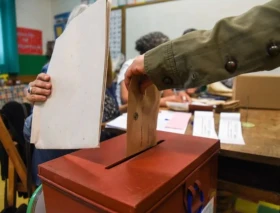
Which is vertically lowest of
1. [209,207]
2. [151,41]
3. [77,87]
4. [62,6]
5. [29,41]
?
[209,207]

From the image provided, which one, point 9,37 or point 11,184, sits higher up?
point 9,37

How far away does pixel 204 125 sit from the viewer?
93 centimetres

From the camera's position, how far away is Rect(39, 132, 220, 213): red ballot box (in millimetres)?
387

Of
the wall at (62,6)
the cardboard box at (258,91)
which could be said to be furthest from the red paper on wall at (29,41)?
the cardboard box at (258,91)

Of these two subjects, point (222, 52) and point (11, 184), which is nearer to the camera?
point (222, 52)

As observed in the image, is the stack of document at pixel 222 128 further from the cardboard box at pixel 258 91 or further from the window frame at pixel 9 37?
the window frame at pixel 9 37

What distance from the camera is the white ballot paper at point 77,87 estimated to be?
462 mm

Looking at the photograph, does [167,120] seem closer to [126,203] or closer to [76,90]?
[76,90]

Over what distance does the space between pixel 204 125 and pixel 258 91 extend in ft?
2.02

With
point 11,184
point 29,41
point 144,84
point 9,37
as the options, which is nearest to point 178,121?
point 144,84

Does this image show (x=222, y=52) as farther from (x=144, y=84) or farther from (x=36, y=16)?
(x=36, y=16)

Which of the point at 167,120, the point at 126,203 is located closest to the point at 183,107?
the point at 167,120

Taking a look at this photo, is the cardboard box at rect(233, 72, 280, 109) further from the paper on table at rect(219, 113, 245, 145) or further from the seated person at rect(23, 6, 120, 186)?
the seated person at rect(23, 6, 120, 186)

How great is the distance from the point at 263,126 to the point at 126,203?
751mm
